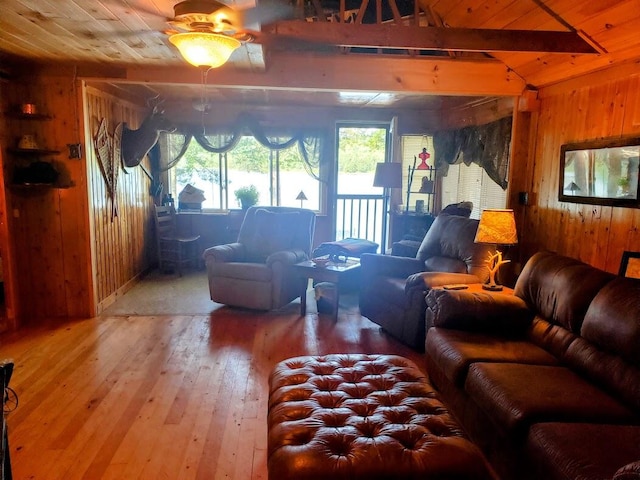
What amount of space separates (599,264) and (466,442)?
7.31 feet

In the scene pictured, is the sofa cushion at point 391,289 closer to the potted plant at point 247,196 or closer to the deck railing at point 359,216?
the deck railing at point 359,216

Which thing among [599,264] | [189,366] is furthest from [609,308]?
[189,366]

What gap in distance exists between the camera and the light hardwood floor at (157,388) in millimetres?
2139

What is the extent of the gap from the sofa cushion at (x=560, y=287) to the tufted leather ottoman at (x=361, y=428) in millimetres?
914

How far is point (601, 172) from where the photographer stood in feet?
10.3

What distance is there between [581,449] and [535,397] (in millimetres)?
341

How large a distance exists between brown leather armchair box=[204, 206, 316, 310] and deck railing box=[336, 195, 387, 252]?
1785mm

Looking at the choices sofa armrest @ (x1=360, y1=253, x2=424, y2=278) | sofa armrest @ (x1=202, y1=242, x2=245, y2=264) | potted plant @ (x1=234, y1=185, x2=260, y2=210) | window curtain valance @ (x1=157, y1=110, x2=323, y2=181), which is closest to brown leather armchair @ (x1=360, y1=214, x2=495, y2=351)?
sofa armrest @ (x1=360, y1=253, x2=424, y2=278)

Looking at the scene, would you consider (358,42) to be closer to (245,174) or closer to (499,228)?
(499,228)

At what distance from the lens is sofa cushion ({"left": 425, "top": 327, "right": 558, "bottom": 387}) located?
2.28m

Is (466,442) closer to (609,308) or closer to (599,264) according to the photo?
(609,308)

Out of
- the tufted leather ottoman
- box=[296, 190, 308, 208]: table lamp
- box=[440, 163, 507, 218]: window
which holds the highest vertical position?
box=[440, 163, 507, 218]: window

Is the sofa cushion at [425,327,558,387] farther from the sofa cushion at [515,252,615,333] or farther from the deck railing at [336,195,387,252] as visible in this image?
the deck railing at [336,195,387,252]

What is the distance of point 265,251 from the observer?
15.6 feet
